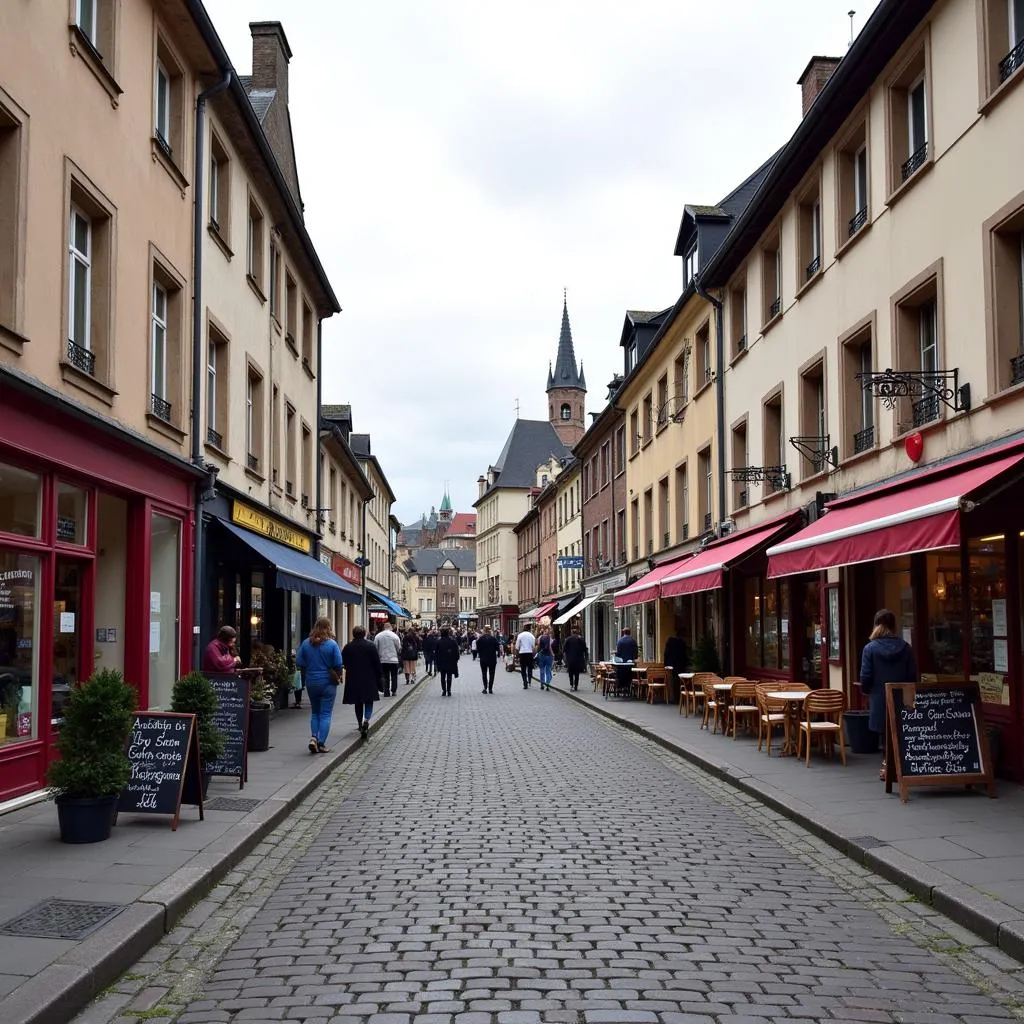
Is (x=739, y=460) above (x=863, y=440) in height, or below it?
above

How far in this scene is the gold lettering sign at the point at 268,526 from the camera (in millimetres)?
18391

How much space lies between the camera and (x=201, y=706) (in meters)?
9.57

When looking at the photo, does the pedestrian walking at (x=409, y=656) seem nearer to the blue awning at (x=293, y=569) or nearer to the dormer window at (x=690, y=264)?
the blue awning at (x=293, y=569)

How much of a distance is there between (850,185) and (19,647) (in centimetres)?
1259

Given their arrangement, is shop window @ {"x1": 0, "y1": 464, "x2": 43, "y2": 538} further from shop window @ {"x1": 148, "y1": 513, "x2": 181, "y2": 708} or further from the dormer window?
the dormer window

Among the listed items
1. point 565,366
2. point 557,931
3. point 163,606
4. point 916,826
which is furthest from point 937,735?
point 565,366

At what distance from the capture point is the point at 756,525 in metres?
20.0

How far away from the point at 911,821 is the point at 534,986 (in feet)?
16.4

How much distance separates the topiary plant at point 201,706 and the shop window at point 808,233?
1187cm

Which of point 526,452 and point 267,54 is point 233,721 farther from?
point 526,452

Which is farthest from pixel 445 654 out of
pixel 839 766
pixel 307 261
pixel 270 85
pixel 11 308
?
pixel 11 308

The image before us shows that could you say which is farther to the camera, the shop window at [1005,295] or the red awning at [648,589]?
the red awning at [648,589]

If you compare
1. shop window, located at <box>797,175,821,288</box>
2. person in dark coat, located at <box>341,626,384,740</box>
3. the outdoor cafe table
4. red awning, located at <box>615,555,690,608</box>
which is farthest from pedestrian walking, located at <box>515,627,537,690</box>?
the outdoor cafe table

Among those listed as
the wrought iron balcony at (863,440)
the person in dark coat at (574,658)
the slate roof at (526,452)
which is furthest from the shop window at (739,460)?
the slate roof at (526,452)
